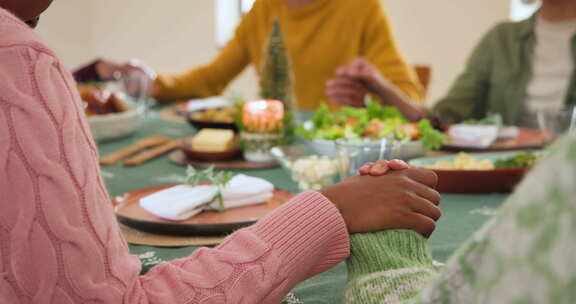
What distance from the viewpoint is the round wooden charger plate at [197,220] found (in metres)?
0.82

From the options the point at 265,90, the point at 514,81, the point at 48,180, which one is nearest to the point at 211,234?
the point at 48,180

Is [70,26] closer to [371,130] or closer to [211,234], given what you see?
[371,130]

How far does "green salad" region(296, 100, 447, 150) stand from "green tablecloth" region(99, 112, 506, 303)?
5.9 inches

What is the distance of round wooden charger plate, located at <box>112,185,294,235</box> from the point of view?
0.82 meters

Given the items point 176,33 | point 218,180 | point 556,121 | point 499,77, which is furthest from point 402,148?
point 176,33

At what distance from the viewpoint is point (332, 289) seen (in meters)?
0.71

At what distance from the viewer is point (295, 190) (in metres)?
1.14

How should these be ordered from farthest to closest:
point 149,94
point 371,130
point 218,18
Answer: point 218,18 → point 149,94 → point 371,130

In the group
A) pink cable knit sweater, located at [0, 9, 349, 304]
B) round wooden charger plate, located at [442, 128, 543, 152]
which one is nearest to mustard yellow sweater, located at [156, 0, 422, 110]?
round wooden charger plate, located at [442, 128, 543, 152]

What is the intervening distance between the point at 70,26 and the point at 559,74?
14.6 feet

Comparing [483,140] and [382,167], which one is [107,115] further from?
[382,167]

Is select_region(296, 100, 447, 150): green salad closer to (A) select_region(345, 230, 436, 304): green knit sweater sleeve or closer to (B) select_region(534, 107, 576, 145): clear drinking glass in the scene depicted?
(B) select_region(534, 107, 576, 145): clear drinking glass

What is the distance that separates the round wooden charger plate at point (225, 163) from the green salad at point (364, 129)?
120mm

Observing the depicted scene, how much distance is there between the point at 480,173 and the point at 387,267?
53 cm
